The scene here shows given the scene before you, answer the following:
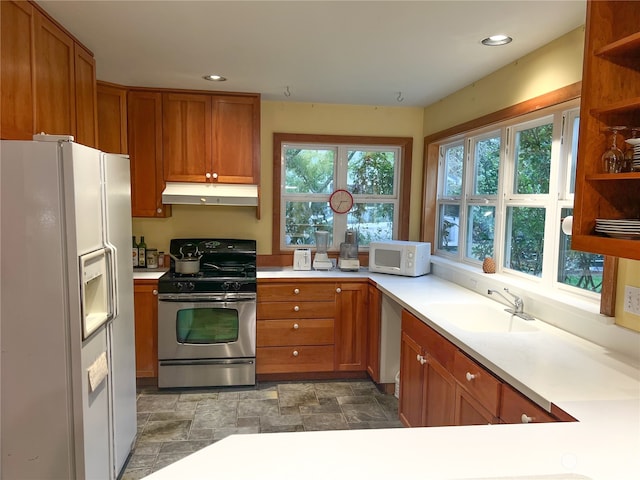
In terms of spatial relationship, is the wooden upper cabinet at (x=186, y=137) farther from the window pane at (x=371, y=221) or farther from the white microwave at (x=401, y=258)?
the white microwave at (x=401, y=258)

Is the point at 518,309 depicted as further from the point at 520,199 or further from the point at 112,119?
the point at 112,119

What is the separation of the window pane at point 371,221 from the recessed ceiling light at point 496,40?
6.59 ft

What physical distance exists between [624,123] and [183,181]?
119 inches

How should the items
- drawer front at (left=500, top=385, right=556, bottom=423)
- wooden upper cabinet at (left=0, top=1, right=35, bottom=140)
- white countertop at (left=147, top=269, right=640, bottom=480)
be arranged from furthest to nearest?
wooden upper cabinet at (left=0, top=1, right=35, bottom=140), drawer front at (left=500, top=385, right=556, bottom=423), white countertop at (left=147, top=269, right=640, bottom=480)

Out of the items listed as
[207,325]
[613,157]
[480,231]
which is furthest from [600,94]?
[207,325]

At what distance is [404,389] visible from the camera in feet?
9.20

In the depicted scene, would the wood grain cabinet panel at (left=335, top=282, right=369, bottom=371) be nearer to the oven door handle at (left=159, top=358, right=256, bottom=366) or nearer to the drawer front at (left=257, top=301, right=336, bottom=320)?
the drawer front at (left=257, top=301, right=336, bottom=320)

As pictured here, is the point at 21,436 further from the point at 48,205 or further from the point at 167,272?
the point at 167,272

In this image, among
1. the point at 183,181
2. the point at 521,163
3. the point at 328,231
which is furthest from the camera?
the point at 328,231

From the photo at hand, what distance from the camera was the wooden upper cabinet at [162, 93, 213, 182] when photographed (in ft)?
11.7

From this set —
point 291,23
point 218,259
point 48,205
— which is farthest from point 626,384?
point 218,259

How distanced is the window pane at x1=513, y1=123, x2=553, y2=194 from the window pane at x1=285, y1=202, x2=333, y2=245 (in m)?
1.79

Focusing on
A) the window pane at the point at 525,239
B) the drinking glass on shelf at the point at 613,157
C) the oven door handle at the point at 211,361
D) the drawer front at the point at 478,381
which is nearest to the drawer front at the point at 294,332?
the oven door handle at the point at 211,361

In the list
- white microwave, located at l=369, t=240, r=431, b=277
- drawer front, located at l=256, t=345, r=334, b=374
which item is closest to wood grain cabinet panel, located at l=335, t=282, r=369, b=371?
drawer front, located at l=256, t=345, r=334, b=374
